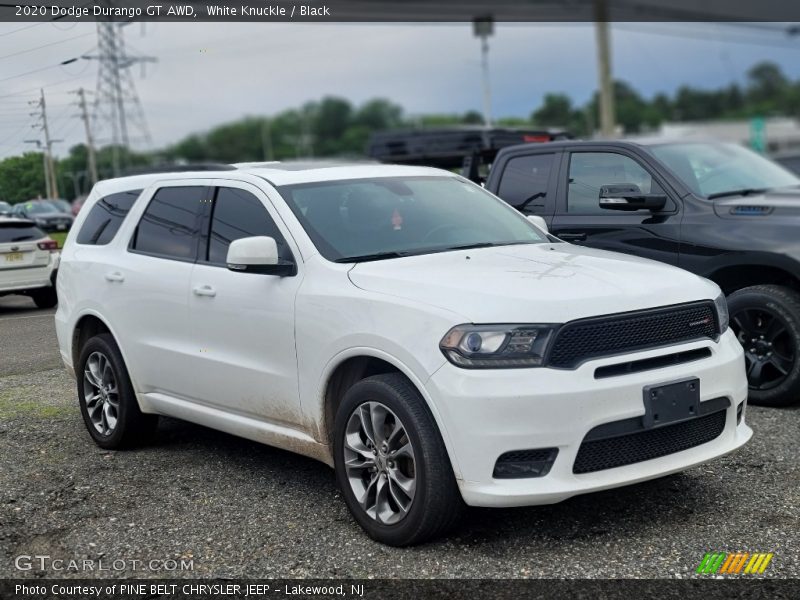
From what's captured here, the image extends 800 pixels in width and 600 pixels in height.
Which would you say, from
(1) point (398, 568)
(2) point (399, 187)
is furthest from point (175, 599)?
(2) point (399, 187)

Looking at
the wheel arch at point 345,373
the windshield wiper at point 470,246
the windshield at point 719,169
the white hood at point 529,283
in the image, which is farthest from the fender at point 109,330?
the windshield at point 719,169

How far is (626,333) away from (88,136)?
7068 millimetres

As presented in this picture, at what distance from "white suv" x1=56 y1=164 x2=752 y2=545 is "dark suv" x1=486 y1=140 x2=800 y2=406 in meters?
1.91

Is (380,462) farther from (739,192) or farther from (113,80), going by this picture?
(113,80)

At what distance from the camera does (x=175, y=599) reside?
4.14 m

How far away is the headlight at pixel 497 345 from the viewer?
13.8ft

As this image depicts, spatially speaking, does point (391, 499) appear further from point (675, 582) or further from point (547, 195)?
point (547, 195)

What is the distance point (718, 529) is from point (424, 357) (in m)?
1.65

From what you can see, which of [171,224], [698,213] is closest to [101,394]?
[171,224]

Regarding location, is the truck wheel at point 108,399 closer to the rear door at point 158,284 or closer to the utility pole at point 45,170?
the rear door at point 158,284

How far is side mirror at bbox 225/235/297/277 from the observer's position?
16.5 ft

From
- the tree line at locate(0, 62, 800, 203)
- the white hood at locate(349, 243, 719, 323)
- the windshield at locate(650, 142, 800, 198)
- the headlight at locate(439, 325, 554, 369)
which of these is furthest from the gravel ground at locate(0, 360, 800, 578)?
the tree line at locate(0, 62, 800, 203)

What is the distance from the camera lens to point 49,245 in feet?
26.2

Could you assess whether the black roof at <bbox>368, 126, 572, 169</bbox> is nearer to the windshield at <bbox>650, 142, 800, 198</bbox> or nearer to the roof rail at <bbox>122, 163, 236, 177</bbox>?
the roof rail at <bbox>122, 163, 236, 177</bbox>
